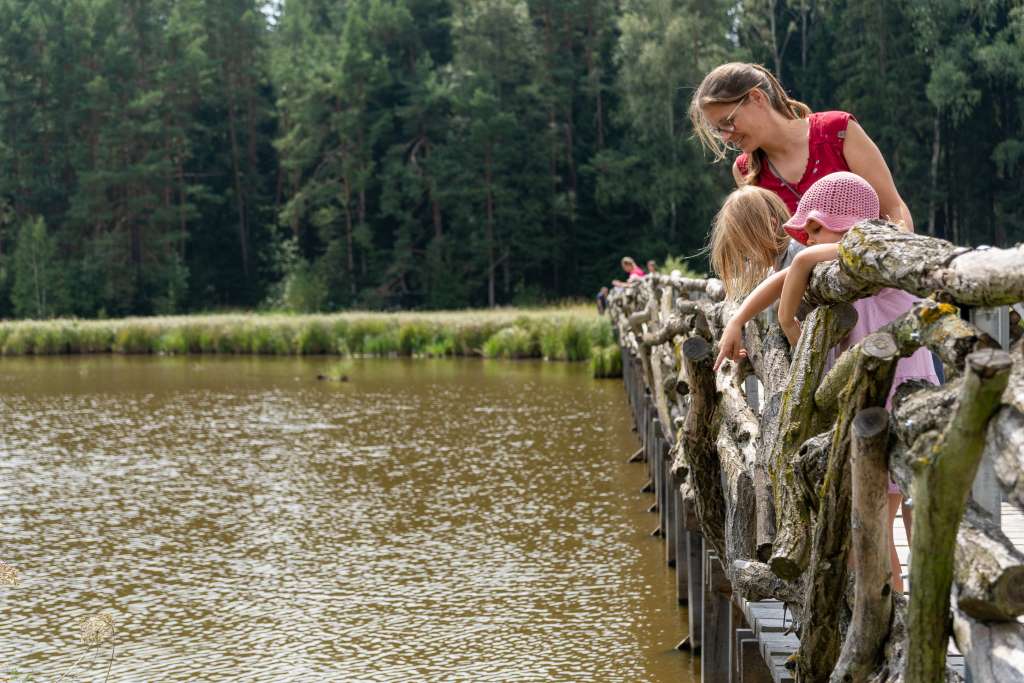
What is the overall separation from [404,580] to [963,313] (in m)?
6.28

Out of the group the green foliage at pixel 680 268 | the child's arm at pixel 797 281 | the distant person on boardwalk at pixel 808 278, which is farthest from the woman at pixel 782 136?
the green foliage at pixel 680 268

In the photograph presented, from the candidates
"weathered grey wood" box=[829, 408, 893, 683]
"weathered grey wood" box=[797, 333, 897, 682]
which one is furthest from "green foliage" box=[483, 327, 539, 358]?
"weathered grey wood" box=[829, 408, 893, 683]

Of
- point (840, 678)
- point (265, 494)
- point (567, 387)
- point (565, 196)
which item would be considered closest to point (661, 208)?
point (565, 196)

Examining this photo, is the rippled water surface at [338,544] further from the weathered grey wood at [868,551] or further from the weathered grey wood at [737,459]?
the weathered grey wood at [868,551]

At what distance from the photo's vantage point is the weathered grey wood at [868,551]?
8.22 ft

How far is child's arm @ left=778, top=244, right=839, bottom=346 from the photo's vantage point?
10.2ft

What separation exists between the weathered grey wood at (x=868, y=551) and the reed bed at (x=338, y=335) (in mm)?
21786

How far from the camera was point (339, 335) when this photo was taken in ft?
95.4

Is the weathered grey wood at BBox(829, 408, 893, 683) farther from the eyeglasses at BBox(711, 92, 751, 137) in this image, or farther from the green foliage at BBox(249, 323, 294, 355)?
the green foliage at BBox(249, 323, 294, 355)

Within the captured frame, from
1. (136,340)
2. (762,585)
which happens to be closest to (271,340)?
(136,340)

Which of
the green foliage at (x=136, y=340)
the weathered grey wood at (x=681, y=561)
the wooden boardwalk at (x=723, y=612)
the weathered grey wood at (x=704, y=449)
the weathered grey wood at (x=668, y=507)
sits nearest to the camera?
the wooden boardwalk at (x=723, y=612)

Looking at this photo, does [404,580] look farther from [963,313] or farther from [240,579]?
[963,313]

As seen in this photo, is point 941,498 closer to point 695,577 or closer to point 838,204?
point 838,204

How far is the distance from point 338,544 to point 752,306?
633 cm
